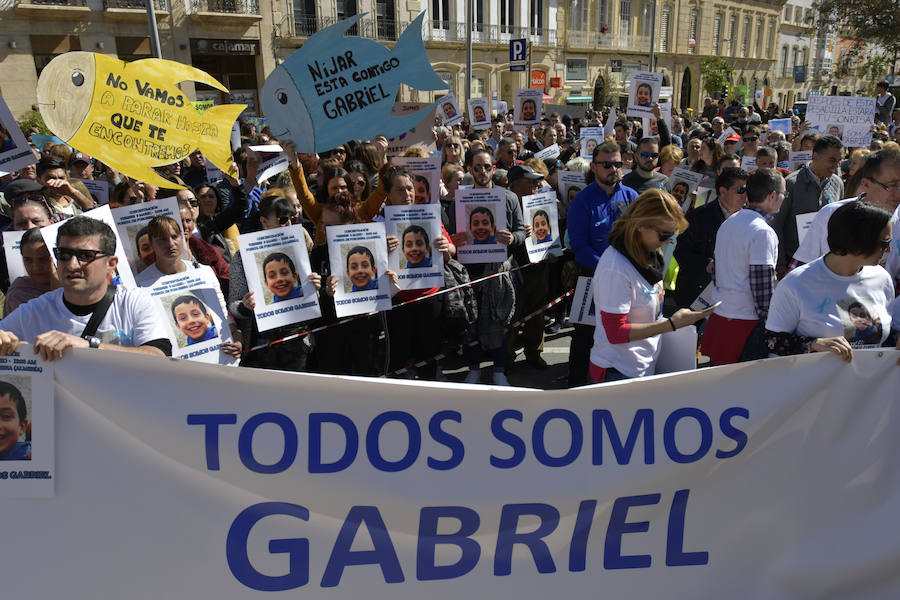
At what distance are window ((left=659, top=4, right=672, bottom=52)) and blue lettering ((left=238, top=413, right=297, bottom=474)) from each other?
164 feet

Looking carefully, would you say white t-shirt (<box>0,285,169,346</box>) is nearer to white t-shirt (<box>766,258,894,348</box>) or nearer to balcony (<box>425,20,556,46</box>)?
white t-shirt (<box>766,258,894,348</box>)

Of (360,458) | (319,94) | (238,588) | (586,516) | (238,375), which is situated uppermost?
(319,94)

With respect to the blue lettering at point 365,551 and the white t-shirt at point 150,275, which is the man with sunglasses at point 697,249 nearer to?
the blue lettering at point 365,551

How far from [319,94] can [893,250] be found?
11.9 feet

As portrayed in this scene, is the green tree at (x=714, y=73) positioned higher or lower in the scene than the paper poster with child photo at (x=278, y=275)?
higher

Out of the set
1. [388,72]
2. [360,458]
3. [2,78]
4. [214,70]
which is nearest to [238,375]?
[360,458]

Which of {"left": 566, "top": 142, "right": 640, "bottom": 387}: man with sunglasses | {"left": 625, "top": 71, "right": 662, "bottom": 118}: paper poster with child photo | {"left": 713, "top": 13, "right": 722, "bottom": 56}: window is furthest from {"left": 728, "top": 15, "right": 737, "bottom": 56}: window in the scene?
{"left": 566, "top": 142, "right": 640, "bottom": 387}: man with sunglasses

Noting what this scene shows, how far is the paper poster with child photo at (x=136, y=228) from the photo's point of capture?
12.3 ft

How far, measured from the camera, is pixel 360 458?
2.49 m

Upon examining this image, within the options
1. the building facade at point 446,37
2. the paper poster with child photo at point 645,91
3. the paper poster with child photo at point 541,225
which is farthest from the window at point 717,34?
the paper poster with child photo at point 541,225

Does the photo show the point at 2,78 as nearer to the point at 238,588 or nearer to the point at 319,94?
the point at 319,94

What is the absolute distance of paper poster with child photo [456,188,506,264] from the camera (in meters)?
5.05

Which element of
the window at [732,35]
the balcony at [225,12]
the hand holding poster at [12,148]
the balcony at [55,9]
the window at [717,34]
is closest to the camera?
the hand holding poster at [12,148]

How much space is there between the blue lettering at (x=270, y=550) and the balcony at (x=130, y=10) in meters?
27.2
